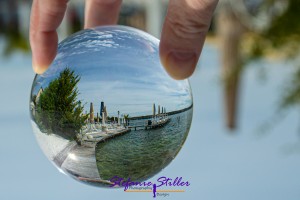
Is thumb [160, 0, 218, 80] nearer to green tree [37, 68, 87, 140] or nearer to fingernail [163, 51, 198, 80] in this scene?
fingernail [163, 51, 198, 80]

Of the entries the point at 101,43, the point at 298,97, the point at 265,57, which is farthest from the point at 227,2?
the point at 101,43

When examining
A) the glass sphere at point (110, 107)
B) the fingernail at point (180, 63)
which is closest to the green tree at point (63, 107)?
the glass sphere at point (110, 107)

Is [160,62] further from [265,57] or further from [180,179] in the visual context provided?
[265,57]

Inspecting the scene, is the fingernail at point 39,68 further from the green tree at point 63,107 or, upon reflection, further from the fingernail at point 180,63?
the fingernail at point 180,63

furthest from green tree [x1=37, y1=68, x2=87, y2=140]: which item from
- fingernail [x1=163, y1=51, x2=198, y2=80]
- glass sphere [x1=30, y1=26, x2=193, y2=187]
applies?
fingernail [x1=163, y1=51, x2=198, y2=80]

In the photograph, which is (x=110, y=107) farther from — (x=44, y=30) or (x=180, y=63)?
(x=44, y=30)

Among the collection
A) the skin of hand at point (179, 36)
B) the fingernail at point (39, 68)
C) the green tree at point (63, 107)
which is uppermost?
the skin of hand at point (179, 36)
